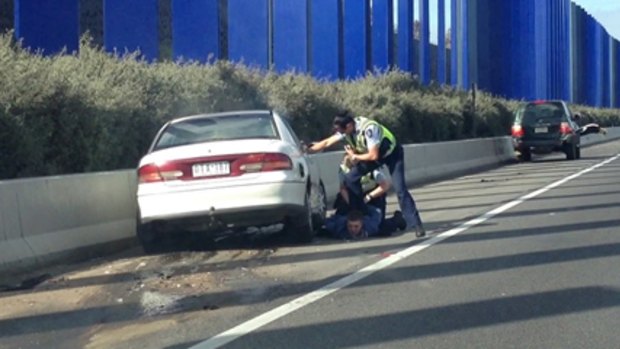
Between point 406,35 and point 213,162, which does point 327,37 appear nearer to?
point 406,35

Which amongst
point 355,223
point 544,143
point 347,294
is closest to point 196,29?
point 544,143

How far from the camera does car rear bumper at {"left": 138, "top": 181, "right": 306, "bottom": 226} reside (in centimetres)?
1071

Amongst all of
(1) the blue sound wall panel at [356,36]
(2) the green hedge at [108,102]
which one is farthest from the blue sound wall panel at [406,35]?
(2) the green hedge at [108,102]

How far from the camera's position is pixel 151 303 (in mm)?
8547

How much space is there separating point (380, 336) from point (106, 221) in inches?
214

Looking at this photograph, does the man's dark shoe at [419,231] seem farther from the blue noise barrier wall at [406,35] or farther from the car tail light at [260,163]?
the blue noise barrier wall at [406,35]

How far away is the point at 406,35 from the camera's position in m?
43.0

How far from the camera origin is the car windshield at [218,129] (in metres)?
11.5

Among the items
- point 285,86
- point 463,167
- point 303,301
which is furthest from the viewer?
point 463,167

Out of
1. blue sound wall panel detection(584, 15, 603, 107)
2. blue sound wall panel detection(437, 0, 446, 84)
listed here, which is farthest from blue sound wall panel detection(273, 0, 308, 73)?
blue sound wall panel detection(584, 15, 603, 107)

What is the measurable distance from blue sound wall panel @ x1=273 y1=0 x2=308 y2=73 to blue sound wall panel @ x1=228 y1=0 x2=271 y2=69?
764mm

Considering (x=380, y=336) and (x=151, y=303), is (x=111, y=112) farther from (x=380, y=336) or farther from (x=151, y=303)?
(x=380, y=336)

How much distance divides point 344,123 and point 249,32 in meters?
18.5

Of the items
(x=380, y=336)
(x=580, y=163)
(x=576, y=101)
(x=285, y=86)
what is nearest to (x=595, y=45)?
(x=576, y=101)
